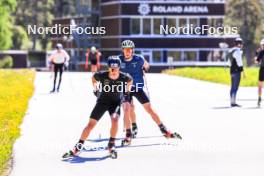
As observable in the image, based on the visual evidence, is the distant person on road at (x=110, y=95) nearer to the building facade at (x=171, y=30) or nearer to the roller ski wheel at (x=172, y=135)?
the roller ski wheel at (x=172, y=135)

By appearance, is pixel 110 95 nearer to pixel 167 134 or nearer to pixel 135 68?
pixel 135 68

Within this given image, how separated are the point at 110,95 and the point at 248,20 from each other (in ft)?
309

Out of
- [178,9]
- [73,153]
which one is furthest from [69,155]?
[178,9]

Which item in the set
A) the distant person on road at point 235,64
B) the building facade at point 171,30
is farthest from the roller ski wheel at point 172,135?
the building facade at point 171,30

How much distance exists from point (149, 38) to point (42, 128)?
220ft

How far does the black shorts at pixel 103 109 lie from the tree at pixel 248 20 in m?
92.4

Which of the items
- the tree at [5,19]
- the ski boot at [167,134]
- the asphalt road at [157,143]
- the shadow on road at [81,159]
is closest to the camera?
the asphalt road at [157,143]

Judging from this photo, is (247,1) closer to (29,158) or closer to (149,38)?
(149,38)

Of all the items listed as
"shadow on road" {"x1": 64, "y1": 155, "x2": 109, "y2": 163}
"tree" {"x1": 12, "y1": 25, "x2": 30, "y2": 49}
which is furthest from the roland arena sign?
"shadow on road" {"x1": 64, "y1": 155, "x2": 109, "y2": 163}

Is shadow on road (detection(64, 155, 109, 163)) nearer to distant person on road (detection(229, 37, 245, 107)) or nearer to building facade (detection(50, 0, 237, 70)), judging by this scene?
distant person on road (detection(229, 37, 245, 107))

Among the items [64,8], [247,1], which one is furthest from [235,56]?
[64,8]

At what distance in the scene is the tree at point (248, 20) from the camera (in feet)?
341

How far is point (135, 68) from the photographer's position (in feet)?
46.4

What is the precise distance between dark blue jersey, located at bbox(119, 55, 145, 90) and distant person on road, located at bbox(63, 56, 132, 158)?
4.81 feet
